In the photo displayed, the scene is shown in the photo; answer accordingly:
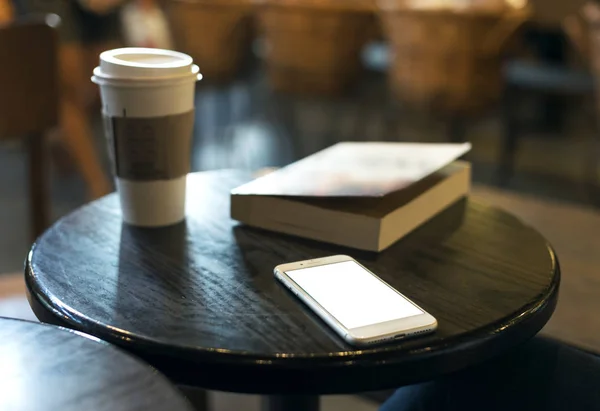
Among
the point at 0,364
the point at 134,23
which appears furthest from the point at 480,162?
the point at 0,364

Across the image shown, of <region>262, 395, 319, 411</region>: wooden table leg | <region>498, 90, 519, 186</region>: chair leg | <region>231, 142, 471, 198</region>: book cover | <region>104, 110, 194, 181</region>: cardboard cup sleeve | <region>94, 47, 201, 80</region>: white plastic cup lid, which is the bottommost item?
<region>498, 90, 519, 186</region>: chair leg

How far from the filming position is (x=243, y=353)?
0.54 metres

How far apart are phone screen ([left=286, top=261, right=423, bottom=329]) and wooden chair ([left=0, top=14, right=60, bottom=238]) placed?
2.76ft

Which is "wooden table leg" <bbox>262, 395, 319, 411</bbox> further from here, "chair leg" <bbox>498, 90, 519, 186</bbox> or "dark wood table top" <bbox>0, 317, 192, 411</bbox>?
"chair leg" <bbox>498, 90, 519, 186</bbox>

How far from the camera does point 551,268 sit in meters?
0.72

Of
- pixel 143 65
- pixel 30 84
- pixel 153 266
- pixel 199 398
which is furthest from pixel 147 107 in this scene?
pixel 30 84

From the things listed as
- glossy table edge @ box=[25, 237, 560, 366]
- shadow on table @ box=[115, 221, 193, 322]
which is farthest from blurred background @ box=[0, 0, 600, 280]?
glossy table edge @ box=[25, 237, 560, 366]

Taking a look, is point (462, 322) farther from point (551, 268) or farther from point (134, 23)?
point (134, 23)

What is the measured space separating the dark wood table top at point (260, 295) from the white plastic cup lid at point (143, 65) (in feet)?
0.56

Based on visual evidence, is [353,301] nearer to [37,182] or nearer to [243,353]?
[243,353]

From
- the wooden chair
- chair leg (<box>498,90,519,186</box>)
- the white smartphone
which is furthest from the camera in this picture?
chair leg (<box>498,90,519,186</box>)

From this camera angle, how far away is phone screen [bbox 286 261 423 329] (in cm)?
59

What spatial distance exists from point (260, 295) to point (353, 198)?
18 centimetres

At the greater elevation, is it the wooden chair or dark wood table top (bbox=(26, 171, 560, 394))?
the wooden chair
